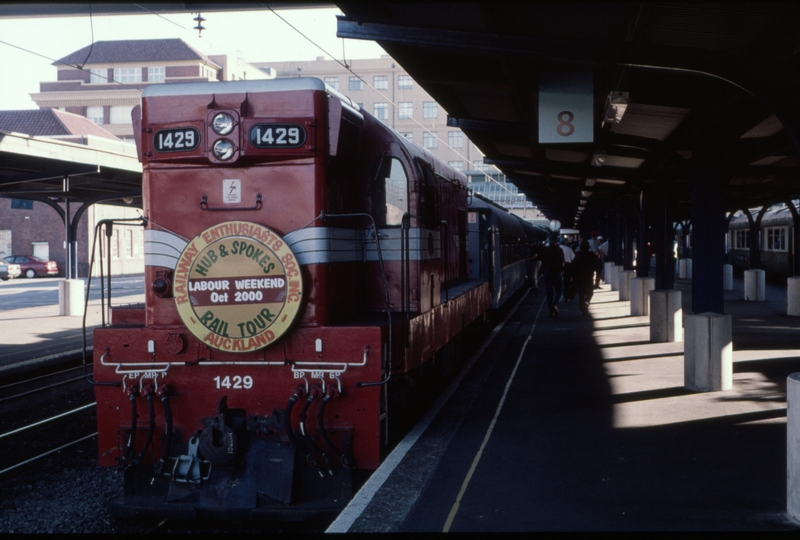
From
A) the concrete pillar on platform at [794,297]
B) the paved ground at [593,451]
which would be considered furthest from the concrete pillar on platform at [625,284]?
the paved ground at [593,451]

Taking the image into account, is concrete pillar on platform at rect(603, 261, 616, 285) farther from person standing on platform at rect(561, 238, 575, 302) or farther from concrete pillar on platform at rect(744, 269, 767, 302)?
person standing on platform at rect(561, 238, 575, 302)

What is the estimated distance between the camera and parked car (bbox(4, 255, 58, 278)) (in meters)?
48.4

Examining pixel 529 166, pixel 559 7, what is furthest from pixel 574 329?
pixel 559 7

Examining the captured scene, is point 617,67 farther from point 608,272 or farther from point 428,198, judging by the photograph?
point 608,272

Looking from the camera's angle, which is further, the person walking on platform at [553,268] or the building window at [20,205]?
the building window at [20,205]

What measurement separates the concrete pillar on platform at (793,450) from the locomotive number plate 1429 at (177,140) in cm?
489

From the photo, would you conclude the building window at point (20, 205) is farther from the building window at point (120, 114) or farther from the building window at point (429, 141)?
the building window at point (429, 141)

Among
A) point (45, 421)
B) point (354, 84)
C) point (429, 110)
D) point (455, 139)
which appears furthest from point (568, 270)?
point (354, 84)

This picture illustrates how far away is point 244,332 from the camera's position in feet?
20.6

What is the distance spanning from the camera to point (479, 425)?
816 centimetres

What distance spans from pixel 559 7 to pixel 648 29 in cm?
105

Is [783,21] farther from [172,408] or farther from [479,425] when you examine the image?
[172,408]

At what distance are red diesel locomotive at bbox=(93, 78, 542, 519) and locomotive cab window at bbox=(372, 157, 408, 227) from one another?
26.7 inches

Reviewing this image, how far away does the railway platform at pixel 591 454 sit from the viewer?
17.3 feet
